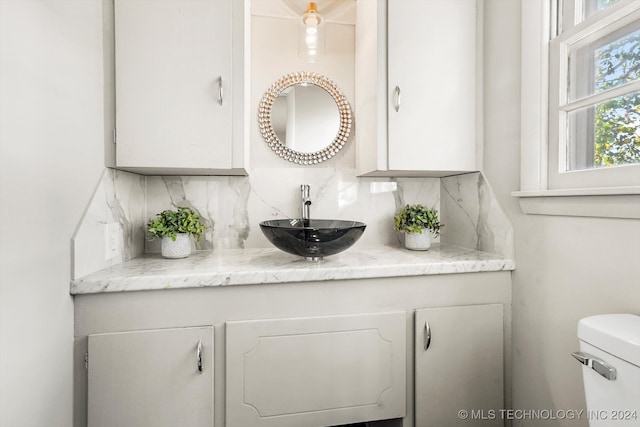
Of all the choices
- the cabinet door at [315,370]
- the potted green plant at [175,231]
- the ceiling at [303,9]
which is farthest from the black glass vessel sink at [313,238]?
the ceiling at [303,9]

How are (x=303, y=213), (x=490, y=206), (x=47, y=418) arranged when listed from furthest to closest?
(x=303, y=213)
(x=490, y=206)
(x=47, y=418)

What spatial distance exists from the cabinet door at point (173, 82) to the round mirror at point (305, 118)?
1.30ft

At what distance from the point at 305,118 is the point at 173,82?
65cm

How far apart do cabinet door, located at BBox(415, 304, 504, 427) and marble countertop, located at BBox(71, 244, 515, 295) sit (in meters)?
0.17

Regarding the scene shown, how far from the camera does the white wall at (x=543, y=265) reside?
0.87 meters

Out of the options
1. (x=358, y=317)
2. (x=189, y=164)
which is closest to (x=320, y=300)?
(x=358, y=317)

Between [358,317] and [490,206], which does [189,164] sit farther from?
→ [490,206]

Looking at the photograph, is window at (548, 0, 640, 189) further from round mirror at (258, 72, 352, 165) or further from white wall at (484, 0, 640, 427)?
round mirror at (258, 72, 352, 165)

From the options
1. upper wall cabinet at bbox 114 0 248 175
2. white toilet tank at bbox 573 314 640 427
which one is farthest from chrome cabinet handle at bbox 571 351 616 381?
A: upper wall cabinet at bbox 114 0 248 175

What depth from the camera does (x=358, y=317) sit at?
3.61 feet

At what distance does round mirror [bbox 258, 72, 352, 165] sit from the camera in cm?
159

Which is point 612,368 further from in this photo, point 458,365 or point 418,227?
point 418,227

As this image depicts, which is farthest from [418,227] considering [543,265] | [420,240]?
[543,265]

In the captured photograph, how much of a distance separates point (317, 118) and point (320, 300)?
956 millimetres
